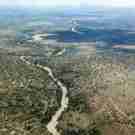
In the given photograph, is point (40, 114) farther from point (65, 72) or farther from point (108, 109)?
point (65, 72)

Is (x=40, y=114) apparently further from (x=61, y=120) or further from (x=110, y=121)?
(x=110, y=121)

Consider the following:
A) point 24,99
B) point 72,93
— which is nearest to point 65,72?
point 72,93

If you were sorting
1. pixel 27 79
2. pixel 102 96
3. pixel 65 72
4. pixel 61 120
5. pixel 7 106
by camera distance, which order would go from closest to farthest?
pixel 61 120, pixel 7 106, pixel 102 96, pixel 27 79, pixel 65 72

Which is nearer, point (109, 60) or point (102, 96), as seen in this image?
point (102, 96)

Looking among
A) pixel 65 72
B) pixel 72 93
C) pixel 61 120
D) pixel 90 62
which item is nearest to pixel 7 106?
pixel 61 120

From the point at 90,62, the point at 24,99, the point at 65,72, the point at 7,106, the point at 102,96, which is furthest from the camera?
the point at 90,62

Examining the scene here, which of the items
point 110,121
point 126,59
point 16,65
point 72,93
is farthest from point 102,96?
point 126,59

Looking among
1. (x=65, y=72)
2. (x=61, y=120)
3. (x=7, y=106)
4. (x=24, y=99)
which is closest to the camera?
(x=61, y=120)

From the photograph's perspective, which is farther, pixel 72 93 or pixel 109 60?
pixel 109 60

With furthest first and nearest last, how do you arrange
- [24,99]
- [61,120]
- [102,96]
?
1. [102,96]
2. [24,99]
3. [61,120]
